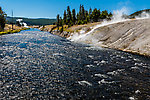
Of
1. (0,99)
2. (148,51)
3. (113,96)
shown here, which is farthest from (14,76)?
(148,51)

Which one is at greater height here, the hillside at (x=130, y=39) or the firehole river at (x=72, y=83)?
the hillside at (x=130, y=39)

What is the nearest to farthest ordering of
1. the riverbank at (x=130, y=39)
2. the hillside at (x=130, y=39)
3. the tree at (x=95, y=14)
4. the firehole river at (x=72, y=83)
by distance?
1. the firehole river at (x=72, y=83)
2. the riverbank at (x=130, y=39)
3. the hillside at (x=130, y=39)
4. the tree at (x=95, y=14)

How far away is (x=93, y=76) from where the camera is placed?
52.0 feet

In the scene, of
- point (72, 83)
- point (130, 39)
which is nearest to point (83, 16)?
point (130, 39)

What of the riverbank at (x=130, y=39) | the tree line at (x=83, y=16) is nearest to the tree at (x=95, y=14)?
the tree line at (x=83, y=16)

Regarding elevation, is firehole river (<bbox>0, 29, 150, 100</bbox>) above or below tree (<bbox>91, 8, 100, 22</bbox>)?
below

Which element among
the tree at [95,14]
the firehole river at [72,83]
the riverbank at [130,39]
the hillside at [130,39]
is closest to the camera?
the firehole river at [72,83]

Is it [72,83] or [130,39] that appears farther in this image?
[130,39]

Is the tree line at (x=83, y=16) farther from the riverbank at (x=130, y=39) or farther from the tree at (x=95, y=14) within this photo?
the riverbank at (x=130, y=39)

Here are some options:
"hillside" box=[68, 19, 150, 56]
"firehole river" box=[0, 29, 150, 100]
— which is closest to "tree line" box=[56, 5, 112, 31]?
"hillside" box=[68, 19, 150, 56]

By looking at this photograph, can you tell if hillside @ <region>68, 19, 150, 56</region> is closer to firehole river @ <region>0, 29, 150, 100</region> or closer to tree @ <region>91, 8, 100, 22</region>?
firehole river @ <region>0, 29, 150, 100</region>

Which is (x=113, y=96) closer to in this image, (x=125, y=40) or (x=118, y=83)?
(x=118, y=83)

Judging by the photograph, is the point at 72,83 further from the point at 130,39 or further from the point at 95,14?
the point at 95,14

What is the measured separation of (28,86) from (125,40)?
34.7 metres
